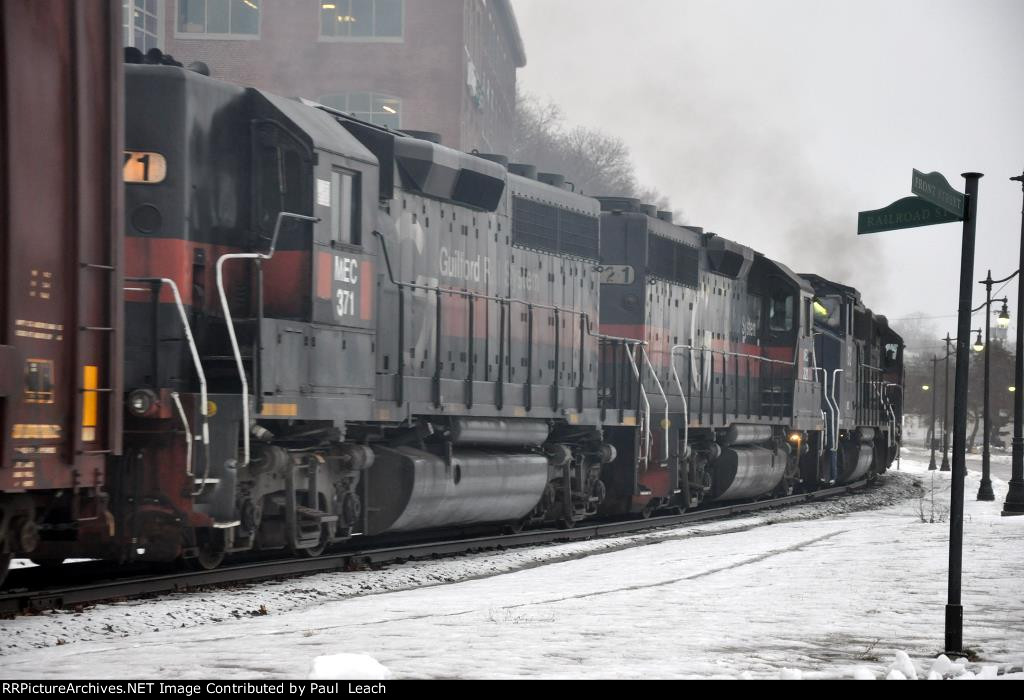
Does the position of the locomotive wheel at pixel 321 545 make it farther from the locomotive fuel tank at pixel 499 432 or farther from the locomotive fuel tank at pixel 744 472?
the locomotive fuel tank at pixel 744 472

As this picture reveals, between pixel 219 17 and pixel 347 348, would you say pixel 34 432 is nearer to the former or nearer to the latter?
pixel 347 348

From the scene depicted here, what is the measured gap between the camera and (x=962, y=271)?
815cm

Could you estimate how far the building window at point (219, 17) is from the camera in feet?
169

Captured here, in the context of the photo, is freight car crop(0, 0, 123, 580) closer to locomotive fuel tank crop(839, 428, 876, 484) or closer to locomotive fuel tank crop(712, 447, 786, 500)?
locomotive fuel tank crop(712, 447, 786, 500)

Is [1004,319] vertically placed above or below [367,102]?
below

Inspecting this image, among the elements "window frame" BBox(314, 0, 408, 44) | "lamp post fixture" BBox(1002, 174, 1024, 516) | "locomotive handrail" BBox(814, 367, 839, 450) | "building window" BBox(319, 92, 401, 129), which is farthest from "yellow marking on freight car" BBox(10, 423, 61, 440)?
"window frame" BBox(314, 0, 408, 44)

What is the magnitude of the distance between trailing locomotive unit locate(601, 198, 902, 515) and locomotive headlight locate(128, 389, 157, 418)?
9803 mm

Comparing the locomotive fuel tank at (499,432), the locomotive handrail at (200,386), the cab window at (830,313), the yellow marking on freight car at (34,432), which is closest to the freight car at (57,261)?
the yellow marking on freight car at (34,432)

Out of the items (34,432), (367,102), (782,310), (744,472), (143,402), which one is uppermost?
(367,102)

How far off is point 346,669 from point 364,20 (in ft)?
158

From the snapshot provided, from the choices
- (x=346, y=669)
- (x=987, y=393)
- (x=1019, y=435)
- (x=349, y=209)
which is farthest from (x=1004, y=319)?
(x=346, y=669)
